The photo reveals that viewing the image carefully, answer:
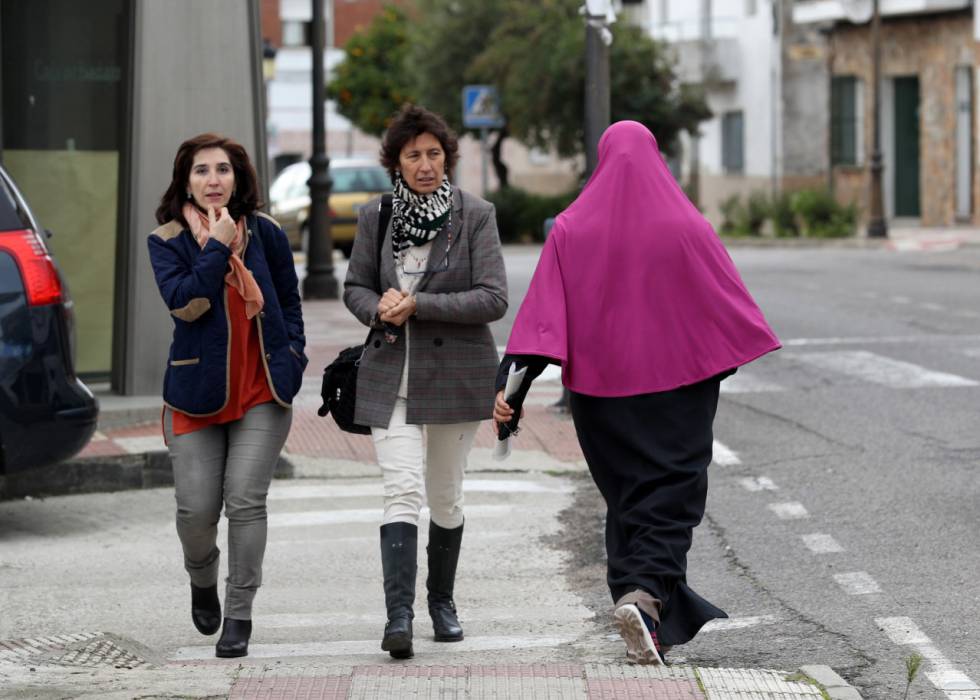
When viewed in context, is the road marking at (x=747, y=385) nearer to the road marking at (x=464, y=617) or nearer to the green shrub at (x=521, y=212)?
the road marking at (x=464, y=617)

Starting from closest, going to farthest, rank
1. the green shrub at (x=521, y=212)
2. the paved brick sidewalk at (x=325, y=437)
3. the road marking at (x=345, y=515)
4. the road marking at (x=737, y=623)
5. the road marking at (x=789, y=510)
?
the road marking at (x=737, y=623) < the road marking at (x=789, y=510) < the road marking at (x=345, y=515) < the paved brick sidewalk at (x=325, y=437) < the green shrub at (x=521, y=212)

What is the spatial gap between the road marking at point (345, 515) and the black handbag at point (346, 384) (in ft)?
8.50

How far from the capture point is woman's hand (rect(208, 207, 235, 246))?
20.4 ft

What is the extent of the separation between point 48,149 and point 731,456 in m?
4.67

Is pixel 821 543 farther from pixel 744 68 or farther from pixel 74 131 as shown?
pixel 744 68

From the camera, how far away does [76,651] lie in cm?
638

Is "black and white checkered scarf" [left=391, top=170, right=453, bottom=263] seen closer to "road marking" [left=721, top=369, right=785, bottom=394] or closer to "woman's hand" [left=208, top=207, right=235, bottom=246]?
"woman's hand" [left=208, top=207, right=235, bottom=246]

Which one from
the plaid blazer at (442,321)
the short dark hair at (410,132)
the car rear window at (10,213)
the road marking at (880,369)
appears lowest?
the road marking at (880,369)

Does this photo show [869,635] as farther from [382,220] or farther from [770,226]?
[770,226]

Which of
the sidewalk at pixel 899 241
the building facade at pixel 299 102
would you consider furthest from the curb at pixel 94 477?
the building facade at pixel 299 102

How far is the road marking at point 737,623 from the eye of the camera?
22.1 feet

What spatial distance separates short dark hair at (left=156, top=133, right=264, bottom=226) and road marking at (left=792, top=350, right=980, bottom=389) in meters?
7.58

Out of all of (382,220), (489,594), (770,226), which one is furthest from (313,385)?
(770,226)

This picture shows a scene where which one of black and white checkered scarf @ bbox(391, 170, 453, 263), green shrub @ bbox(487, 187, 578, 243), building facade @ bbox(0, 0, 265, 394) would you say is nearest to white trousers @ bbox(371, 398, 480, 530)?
black and white checkered scarf @ bbox(391, 170, 453, 263)
